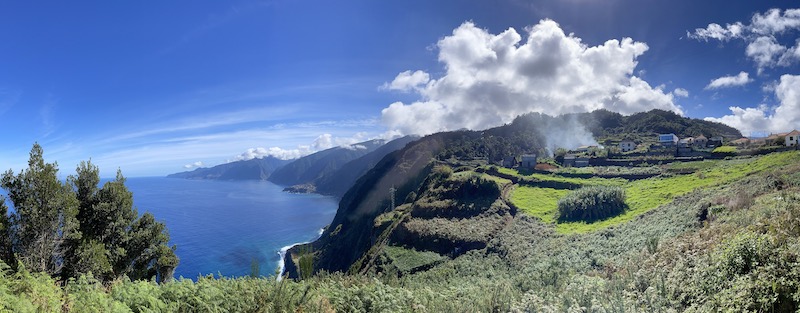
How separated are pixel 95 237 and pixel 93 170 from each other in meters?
3.25

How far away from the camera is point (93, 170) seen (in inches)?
711

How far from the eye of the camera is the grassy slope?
34.2m

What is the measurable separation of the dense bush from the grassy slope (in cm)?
122

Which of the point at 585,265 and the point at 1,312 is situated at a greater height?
the point at 1,312

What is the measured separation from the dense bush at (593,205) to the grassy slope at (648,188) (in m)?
1.22

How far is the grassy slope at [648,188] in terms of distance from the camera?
34.2m

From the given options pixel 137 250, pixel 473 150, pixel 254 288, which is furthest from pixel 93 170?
pixel 473 150

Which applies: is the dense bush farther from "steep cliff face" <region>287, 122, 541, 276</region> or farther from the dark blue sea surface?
the dark blue sea surface

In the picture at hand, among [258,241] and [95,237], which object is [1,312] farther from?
[258,241]

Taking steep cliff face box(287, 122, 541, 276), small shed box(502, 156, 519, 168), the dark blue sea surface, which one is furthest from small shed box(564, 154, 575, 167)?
the dark blue sea surface

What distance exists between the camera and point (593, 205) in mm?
38375

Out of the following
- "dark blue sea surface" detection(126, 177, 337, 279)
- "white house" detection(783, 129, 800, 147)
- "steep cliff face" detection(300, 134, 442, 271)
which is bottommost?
"dark blue sea surface" detection(126, 177, 337, 279)

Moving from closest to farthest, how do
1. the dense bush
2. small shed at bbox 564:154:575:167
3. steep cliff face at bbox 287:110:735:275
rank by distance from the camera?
the dense bush
steep cliff face at bbox 287:110:735:275
small shed at bbox 564:154:575:167

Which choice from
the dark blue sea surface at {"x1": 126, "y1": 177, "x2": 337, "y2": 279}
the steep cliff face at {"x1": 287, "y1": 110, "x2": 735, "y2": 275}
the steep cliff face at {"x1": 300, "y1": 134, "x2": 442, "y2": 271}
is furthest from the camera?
the dark blue sea surface at {"x1": 126, "y1": 177, "x2": 337, "y2": 279}
